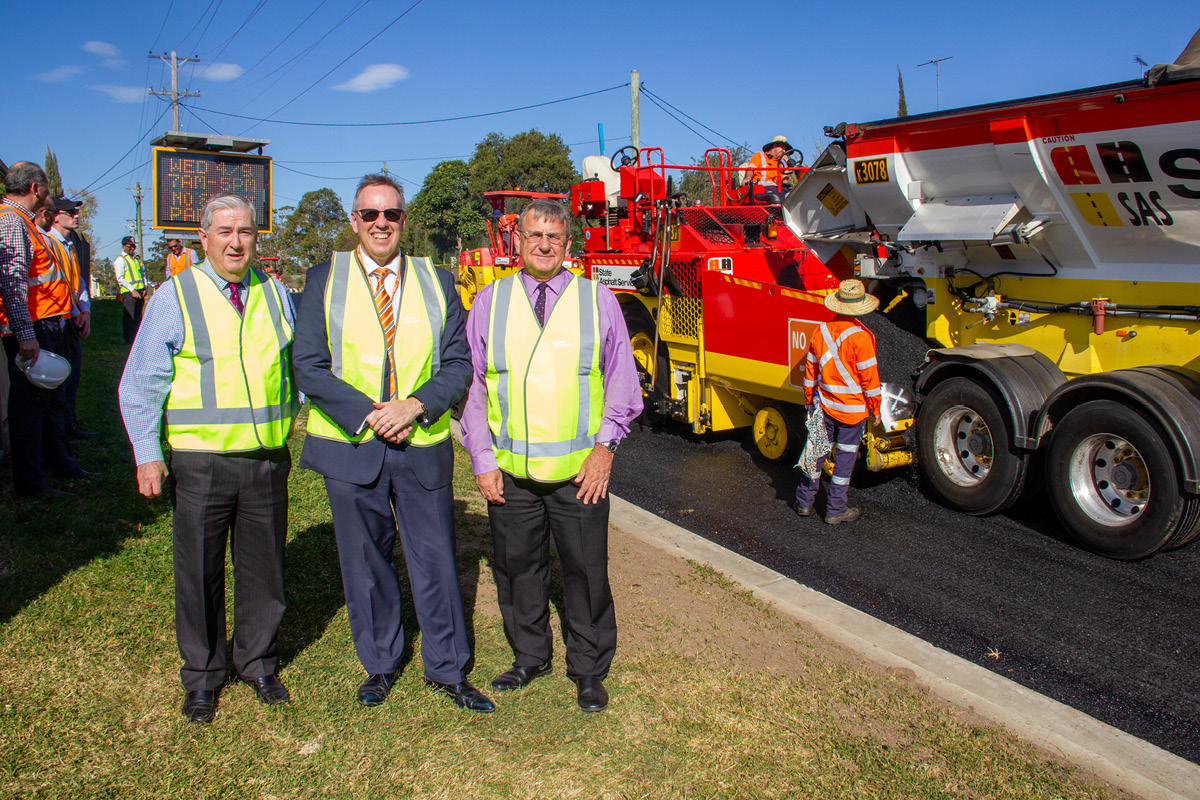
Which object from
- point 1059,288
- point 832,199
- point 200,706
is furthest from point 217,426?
point 832,199

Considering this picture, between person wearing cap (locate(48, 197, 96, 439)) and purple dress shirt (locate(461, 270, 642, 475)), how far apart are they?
4.12 metres

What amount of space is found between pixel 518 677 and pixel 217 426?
1.46 m

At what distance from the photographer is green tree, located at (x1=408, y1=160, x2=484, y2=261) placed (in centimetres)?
5122

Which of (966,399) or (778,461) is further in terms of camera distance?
(778,461)

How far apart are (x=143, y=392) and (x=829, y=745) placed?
264 centimetres

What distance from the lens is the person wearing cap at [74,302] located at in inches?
244

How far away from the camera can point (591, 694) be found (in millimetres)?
3168

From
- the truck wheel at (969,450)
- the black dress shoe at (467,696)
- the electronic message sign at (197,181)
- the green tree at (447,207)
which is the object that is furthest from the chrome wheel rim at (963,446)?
the green tree at (447,207)

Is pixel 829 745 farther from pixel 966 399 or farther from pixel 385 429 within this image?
pixel 966 399

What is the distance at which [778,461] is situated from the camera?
683cm

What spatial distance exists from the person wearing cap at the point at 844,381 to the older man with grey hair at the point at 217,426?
134 inches

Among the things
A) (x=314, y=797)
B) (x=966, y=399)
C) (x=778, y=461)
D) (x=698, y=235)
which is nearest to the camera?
(x=314, y=797)

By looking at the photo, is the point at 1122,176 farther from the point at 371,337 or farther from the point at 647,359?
the point at 647,359

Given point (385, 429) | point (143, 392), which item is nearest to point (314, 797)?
point (385, 429)
